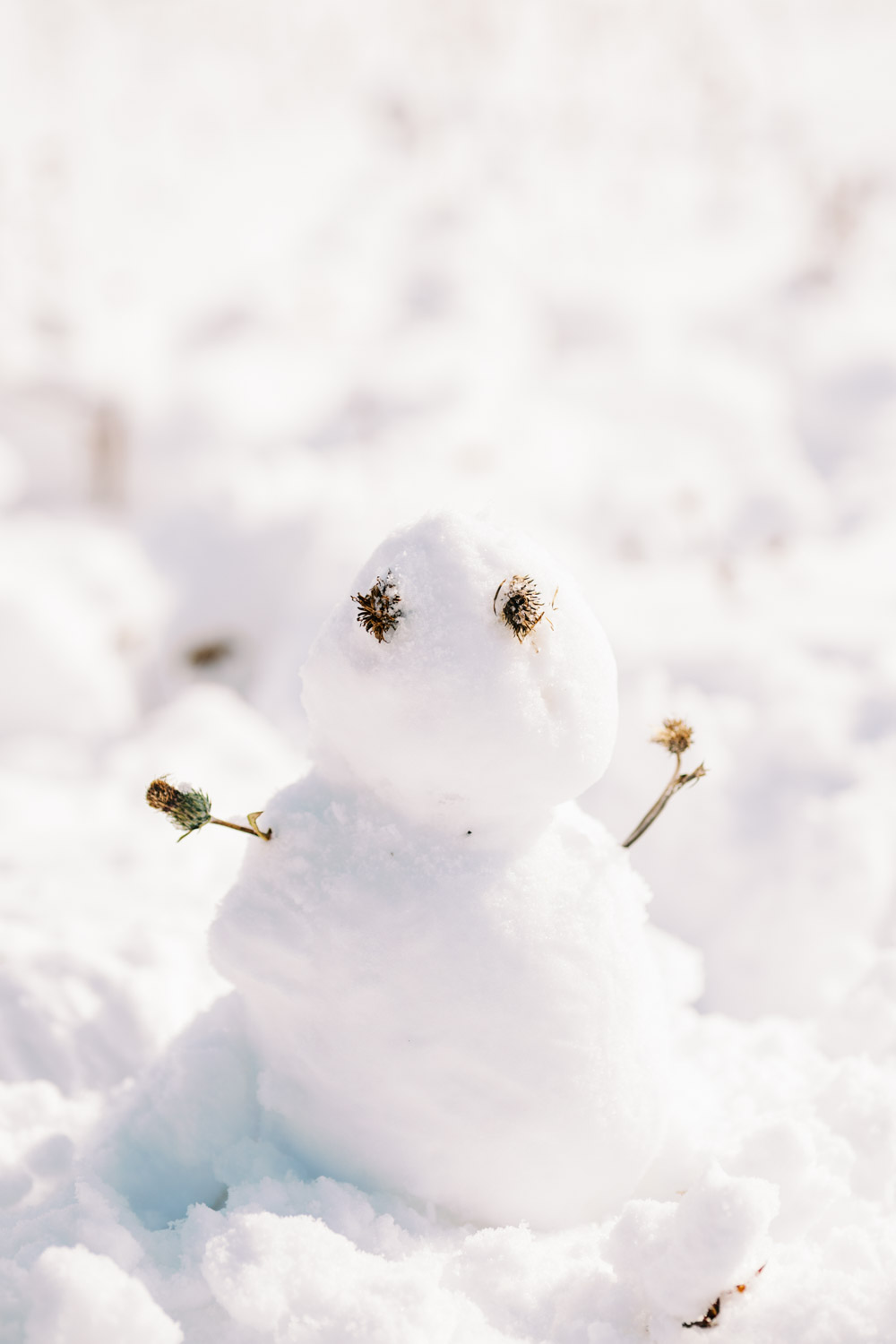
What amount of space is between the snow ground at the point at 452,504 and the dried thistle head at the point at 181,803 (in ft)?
1.63

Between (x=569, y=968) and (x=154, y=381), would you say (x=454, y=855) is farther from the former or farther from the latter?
(x=154, y=381)

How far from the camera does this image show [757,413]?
13.4ft

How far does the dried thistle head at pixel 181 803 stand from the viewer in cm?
114

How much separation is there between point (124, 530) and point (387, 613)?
2640mm

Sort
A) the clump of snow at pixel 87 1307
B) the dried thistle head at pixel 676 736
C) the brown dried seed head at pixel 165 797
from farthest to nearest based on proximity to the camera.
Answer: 1. the dried thistle head at pixel 676 736
2. the brown dried seed head at pixel 165 797
3. the clump of snow at pixel 87 1307

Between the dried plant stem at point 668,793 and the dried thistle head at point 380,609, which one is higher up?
the dried plant stem at point 668,793

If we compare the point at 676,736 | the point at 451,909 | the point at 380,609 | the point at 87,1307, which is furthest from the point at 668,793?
the point at 87,1307

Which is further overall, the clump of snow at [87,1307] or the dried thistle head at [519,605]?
the dried thistle head at [519,605]

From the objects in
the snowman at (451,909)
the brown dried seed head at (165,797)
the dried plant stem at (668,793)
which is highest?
the dried plant stem at (668,793)

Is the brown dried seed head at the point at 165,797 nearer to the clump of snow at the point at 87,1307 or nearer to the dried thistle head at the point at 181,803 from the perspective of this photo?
the dried thistle head at the point at 181,803

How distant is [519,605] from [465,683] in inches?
4.6

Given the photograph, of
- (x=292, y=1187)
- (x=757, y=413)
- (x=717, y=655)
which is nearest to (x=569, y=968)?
(x=292, y=1187)

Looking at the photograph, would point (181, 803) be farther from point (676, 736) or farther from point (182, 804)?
point (676, 736)

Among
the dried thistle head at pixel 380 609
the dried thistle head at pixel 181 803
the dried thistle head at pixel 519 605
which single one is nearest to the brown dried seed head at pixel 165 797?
the dried thistle head at pixel 181 803
